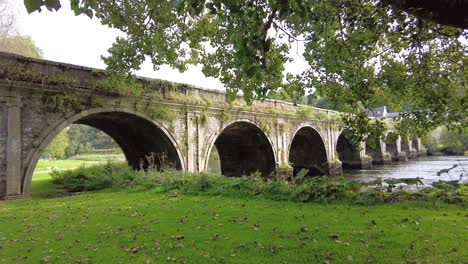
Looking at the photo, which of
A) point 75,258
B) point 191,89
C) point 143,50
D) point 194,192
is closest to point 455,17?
point 75,258

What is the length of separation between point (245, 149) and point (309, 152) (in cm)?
780

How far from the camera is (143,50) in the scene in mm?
5961

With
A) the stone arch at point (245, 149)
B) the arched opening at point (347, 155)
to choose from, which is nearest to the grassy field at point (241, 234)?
the stone arch at point (245, 149)

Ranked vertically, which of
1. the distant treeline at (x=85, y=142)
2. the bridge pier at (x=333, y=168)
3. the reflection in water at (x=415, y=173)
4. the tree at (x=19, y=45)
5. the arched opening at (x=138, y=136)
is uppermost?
the tree at (x=19, y=45)

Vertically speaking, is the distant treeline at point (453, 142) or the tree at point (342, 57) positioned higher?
the tree at point (342, 57)

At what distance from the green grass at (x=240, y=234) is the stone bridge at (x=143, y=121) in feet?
3.94

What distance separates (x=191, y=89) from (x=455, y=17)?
13.2m

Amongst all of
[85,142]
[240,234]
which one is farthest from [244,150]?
[85,142]

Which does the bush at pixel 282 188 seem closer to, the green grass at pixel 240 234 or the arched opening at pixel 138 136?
the green grass at pixel 240 234

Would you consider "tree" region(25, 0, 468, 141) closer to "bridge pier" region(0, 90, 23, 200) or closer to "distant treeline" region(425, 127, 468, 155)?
Answer: "distant treeline" region(425, 127, 468, 155)

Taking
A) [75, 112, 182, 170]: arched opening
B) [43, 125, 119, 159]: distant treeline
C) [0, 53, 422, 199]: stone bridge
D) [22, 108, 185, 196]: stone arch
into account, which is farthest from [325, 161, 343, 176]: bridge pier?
[43, 125, 119, 159]: distant treeline

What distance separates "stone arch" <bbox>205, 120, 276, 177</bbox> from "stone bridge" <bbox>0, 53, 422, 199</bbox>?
2.5 inches

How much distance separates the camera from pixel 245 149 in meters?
22.1

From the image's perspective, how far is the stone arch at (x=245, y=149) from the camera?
A: 19.3 m
